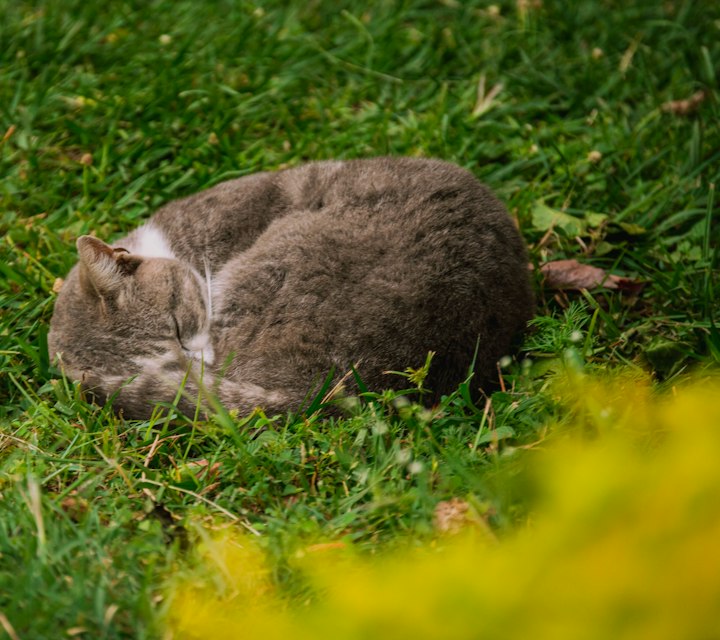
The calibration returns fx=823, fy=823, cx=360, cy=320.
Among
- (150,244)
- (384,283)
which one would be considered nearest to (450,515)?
(384,283)

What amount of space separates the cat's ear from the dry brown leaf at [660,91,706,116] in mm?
3484

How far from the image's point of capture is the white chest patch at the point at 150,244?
3996 mm

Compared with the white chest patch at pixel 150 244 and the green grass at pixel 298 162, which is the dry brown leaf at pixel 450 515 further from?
the white chest patch at pixel 150 244

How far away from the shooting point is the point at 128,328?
356 centimetres

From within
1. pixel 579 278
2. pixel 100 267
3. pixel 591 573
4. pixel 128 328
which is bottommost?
pixel 579 278

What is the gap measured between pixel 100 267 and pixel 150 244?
0.51 metres

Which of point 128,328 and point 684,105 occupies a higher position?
point 684,105

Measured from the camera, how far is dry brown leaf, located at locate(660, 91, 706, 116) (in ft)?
16.9

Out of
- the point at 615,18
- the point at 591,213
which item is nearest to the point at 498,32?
the point at 615,18

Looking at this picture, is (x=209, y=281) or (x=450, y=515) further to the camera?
(x=209, y=281)

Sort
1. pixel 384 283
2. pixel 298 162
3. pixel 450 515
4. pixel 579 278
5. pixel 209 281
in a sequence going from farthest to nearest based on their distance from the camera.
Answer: pixel 298 162
pixel 579 278
pixel 209 281
pixel 384 283
pixel 450 515

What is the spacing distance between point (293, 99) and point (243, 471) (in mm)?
2979

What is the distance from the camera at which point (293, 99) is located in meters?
5.25

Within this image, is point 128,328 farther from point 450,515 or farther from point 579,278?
point 579,278
